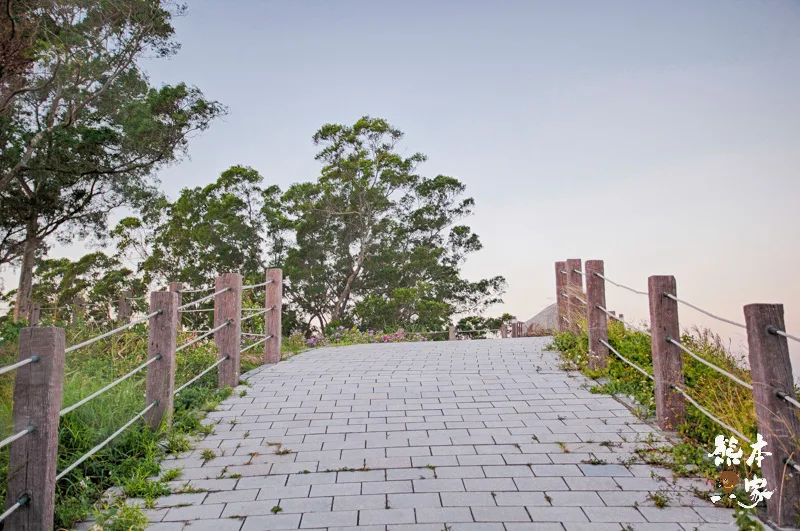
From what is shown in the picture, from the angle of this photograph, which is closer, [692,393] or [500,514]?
[500,514]

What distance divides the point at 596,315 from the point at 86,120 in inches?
657

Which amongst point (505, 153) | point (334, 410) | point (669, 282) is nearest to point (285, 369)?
point (334, 410)

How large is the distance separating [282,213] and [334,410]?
697 inches

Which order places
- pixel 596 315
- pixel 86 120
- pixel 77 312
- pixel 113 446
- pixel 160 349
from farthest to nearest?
pixel 86 120 → pixel 77 312 → pixel 596 315 → pixel 160 349 → pixel 113 446

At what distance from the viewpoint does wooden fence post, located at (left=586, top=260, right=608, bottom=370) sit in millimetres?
6715

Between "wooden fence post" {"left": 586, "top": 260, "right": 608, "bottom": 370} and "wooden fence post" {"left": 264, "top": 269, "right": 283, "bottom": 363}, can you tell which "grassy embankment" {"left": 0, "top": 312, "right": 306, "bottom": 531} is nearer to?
"wooden fence post" {"left": 264, "top": 269, "right": 283, "bottom": 363}

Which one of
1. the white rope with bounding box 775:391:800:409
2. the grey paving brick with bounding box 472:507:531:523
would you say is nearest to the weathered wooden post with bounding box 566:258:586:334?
the white rope with bounding box 775:391:800:409

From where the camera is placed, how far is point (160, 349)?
4.69m

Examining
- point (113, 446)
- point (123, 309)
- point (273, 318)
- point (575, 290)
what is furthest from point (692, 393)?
point (123, 309)

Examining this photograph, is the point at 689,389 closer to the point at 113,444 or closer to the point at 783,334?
the point at 783,334

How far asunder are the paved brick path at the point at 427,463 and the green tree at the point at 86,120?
1343cm

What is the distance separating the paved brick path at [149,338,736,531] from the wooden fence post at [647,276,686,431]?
25cm

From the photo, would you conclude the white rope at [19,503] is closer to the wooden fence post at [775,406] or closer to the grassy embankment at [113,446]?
the grassy embankment at [113,446]

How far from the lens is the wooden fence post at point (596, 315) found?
6.71 meters
